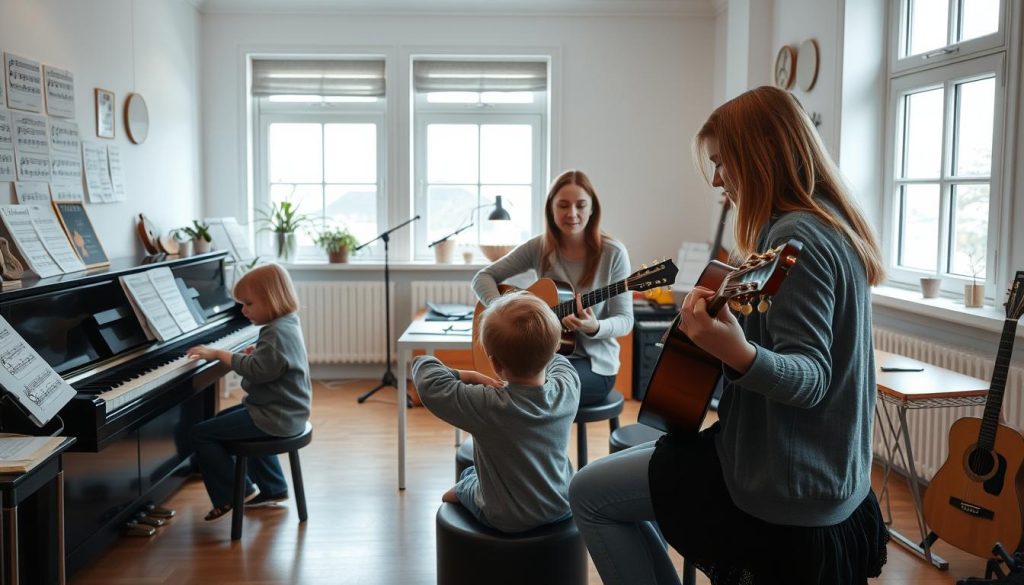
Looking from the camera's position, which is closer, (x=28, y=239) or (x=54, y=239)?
(x=28, y=239)

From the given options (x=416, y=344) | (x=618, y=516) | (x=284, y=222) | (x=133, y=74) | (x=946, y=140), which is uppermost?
(x=133, y=74)

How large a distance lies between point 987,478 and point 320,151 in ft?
14.6

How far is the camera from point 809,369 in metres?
1.41

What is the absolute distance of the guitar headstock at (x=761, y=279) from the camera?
1.42 m

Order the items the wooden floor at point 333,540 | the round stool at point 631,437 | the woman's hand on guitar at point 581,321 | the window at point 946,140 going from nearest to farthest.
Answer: the round stool at point 631,437, the wooden floor at point 333,540, the woman's hand on guitar at point 581,321, the window at point 946,140

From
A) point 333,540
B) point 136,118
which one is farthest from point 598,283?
point 136,118

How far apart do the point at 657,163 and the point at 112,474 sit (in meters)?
3.92

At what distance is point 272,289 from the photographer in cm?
305

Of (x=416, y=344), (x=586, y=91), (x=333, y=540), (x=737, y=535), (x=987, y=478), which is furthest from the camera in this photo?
(x=586, y=91)

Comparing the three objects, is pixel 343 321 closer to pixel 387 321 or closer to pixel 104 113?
pixel 387 321

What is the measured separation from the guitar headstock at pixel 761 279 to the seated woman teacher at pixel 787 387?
0.03 meters

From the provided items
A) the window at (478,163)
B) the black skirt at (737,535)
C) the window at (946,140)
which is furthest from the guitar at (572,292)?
the window at (478,163)

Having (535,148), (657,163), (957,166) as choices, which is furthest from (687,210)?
(957,166)

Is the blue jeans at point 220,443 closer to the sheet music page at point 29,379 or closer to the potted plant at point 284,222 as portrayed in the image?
the sheet music page at point 29,379
